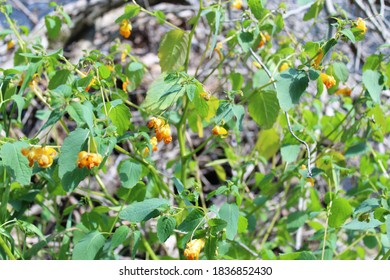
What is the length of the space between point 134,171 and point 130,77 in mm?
468

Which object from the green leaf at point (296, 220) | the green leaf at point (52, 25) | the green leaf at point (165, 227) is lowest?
the green leaf at point (296, 220)

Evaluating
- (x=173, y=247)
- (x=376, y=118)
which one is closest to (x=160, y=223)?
(x=376, y=118)

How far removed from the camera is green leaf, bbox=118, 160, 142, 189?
1.59 meters

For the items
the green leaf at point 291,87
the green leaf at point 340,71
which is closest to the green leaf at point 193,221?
the green leaf at point 291,87

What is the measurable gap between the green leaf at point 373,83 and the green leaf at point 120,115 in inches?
24.8

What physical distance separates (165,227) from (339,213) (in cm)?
53

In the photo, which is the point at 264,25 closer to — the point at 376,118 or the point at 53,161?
the point at 376,118

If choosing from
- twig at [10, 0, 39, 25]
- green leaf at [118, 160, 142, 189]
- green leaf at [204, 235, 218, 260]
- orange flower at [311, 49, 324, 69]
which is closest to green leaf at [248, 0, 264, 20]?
orange flower at [311, 49, 324, 69]

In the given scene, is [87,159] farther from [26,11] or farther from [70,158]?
[26,11]

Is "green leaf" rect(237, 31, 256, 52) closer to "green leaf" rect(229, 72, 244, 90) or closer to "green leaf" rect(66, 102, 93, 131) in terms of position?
"green leaf" rect(229, 72, 244, 90)

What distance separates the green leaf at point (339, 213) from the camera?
1.64 meters

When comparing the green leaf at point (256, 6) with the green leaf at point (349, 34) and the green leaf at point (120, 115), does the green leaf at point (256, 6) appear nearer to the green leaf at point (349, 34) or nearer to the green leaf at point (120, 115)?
the green leaf at point (349, 34)

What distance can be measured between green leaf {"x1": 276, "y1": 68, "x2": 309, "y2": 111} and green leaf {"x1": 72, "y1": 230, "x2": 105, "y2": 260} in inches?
22.2

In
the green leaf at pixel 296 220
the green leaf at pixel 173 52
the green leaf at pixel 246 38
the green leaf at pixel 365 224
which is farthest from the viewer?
the green leaf at pixel 296 220
